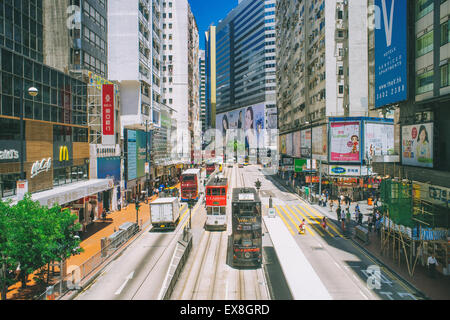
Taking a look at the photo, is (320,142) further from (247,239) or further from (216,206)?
(247,239)

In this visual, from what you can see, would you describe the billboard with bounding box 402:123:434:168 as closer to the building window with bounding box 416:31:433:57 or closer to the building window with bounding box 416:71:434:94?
the building window with bounding box 416:71:434:94

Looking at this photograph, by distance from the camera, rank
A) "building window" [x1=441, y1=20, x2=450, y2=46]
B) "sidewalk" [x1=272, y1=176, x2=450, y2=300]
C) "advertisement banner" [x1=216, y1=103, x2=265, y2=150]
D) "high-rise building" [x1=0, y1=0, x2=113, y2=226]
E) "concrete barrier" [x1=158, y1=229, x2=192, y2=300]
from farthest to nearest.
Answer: "advertisement banner" [x1=216, y1=103, x2=265, y2=150] → "building window" [x1=441, y1=20, x2=450, y2=46] → "high-rise building" [x1=0, y1=0, x2=113, y2=226] → "sidewalk" [x1=272, y1=176, x2=450, y2=300] → "concrete barrier" [x1=158, y1=229, x2=192, y2=300]

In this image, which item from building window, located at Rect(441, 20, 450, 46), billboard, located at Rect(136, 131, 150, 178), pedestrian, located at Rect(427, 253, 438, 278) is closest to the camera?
pedestrian, located at Rect(427, 253, 438, 278)

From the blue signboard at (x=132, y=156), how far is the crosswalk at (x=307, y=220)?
64.5 feet

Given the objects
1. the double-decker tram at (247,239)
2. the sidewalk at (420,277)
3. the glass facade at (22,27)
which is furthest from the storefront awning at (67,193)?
the sidewalk at (420,277)

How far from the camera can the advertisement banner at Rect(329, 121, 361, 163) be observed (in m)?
46.2

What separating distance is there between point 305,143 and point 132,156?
3345 centimetres

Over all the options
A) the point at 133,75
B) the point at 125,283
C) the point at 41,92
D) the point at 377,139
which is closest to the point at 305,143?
the point at 377,139

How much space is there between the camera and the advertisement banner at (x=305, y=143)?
2292 inches

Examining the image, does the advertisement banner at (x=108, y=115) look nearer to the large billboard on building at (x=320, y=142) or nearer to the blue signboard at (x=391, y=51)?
the blue signboard at (x=391, y=51)

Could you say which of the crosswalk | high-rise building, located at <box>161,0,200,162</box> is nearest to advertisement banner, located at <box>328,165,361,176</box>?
the crosswalk

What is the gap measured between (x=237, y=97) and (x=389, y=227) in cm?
15682

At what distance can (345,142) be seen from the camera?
46844 millimetres

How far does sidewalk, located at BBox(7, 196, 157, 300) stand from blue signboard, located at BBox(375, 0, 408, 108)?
26.6 m
